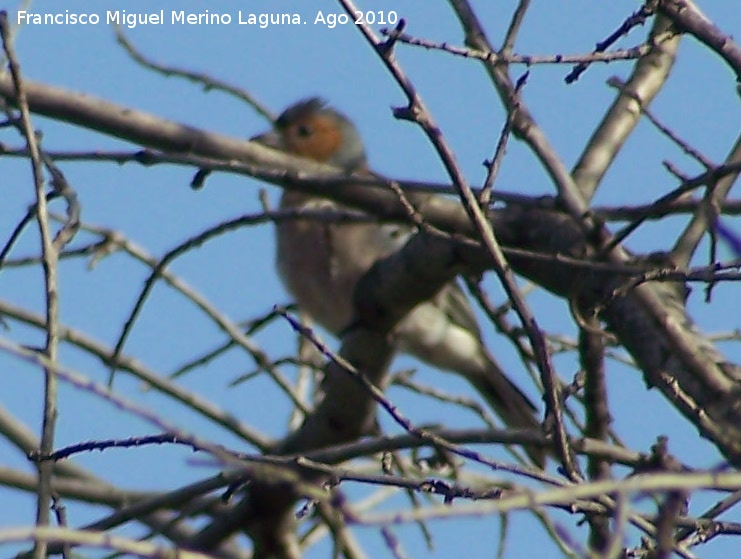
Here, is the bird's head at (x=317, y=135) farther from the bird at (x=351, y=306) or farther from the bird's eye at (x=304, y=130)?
the bird at (x=351, y=306)

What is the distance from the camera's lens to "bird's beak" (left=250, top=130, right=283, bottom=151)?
6.89m

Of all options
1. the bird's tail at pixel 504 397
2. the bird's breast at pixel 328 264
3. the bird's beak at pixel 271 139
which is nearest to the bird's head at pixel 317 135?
the bird's beak at pixel 271 139

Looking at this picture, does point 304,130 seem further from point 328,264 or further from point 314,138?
point 328,264

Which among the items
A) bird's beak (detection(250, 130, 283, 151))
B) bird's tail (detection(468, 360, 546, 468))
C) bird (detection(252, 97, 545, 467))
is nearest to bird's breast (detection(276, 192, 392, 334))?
bird (detection(252, 97, 545, 467))

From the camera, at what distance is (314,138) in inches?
280

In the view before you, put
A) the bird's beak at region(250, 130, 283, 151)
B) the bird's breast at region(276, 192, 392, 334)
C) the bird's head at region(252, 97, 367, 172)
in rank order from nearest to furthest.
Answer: the bird's breast at region(276, 192, 392, 334)
the bird's beak at region(250, 130, 283, 151)
the bird's head at region(252, 97, 367, 172)

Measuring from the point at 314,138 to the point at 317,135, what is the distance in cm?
3

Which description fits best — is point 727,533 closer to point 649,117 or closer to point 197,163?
point 649,117

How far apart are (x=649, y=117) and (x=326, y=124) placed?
14.0ft

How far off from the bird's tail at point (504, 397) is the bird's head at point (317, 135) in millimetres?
1439

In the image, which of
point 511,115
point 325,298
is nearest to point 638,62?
point 511,115

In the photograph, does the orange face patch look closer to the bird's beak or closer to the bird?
the bird's beak

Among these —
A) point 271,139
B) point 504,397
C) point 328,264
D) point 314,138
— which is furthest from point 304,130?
point 504,397

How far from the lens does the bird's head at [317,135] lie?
23.1ft
